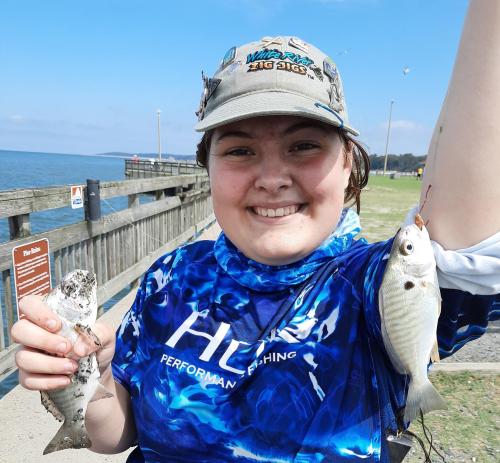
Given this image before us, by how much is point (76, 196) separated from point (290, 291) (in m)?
3.61

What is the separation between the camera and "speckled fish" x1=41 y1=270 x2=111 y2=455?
61.4 inches

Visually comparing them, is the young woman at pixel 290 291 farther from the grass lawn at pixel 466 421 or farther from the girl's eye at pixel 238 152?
the grass lawn at pixel 466 421

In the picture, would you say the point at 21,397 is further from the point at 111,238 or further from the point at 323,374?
the point at 323,374

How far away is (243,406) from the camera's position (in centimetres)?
145

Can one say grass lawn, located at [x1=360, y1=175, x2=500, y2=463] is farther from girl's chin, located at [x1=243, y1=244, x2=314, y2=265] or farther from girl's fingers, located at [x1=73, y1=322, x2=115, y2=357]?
girl's fingers, located at [x1=73, y1=322, x2=115, y2=357]

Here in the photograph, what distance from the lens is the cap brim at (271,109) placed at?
140 cm

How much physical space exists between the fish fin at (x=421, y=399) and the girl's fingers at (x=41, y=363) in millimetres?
1102

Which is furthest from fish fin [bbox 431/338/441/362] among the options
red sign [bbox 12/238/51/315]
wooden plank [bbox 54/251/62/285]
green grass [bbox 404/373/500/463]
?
wooden plank [bbox 54/251/62/285]

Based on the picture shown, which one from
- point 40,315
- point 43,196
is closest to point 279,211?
point 40,315

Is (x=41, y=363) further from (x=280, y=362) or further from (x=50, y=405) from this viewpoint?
(x=280, y=362)

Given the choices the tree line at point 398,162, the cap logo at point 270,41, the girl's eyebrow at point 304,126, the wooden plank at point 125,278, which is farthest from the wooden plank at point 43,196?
the tree line at point 398,162

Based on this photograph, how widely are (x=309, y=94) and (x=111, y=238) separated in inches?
178

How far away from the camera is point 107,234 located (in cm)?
542

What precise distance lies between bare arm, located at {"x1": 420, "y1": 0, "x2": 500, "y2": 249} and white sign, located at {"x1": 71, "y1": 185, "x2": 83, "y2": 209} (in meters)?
3.96
